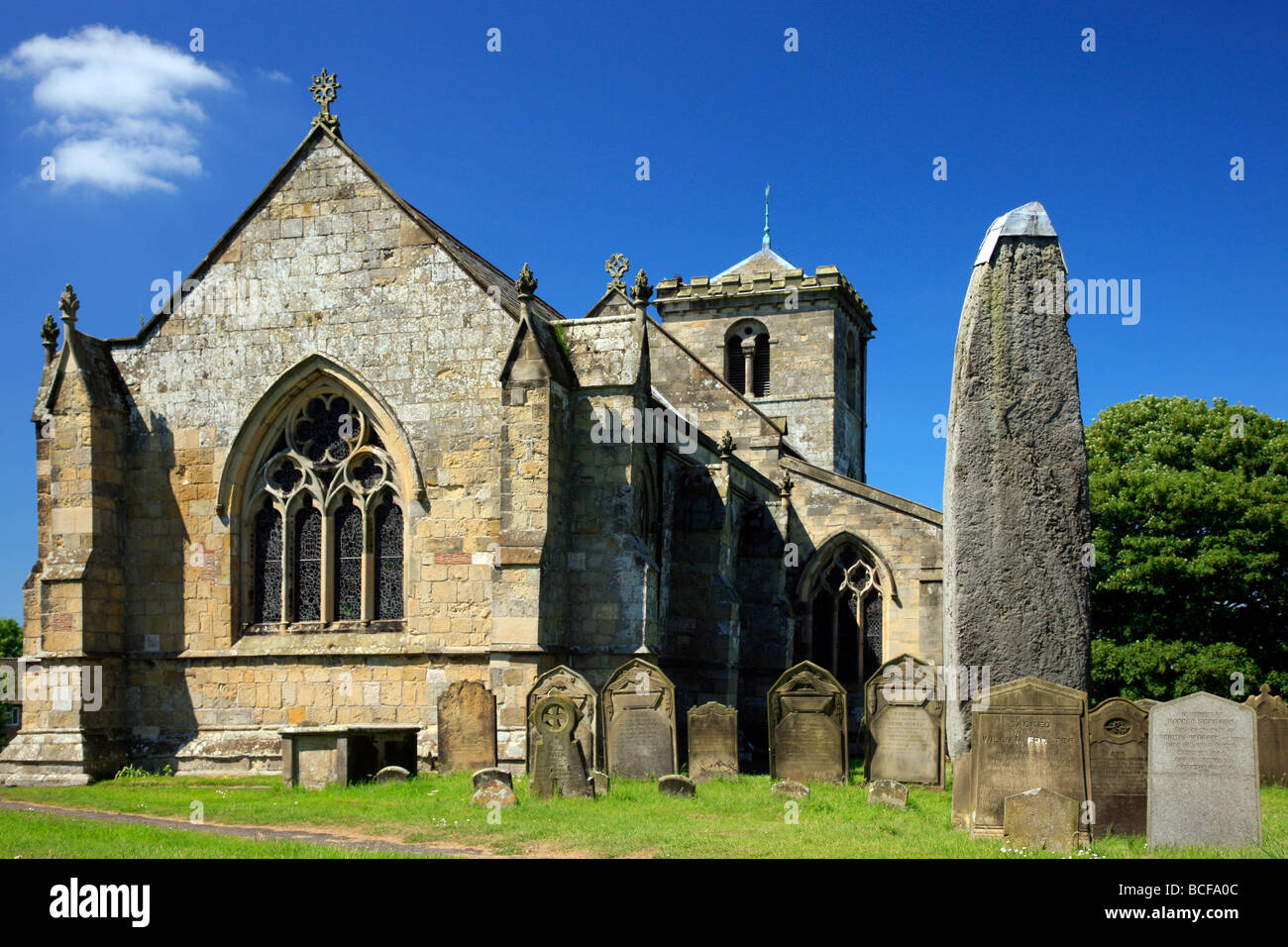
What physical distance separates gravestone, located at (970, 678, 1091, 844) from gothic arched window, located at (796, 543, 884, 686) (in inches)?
622

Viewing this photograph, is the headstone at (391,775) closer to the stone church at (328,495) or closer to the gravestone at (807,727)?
the stone church at (328,495)

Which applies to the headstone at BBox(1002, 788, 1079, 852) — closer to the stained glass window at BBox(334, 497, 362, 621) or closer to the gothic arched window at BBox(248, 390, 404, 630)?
the gothic arched window at BBox(248, 390, 404, 630)

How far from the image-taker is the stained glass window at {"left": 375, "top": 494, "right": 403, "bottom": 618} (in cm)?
1866

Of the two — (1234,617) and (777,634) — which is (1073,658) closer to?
(777,634)

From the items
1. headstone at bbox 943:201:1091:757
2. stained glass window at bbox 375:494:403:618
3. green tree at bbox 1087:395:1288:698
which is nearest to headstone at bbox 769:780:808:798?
headstone at bbox 943:201:1091:757

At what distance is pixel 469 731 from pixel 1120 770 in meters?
7.96

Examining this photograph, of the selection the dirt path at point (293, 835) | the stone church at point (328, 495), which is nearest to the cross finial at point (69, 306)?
the stone church at point (328, 495)

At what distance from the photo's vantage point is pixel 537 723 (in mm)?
13430

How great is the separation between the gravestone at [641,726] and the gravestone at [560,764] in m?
2.19

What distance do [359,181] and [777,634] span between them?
11701 mm

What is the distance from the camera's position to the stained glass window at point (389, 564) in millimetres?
18656

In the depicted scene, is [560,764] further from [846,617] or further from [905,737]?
[846,617]

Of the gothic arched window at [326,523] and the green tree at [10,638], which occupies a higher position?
the gothic arched window at [326,523]
